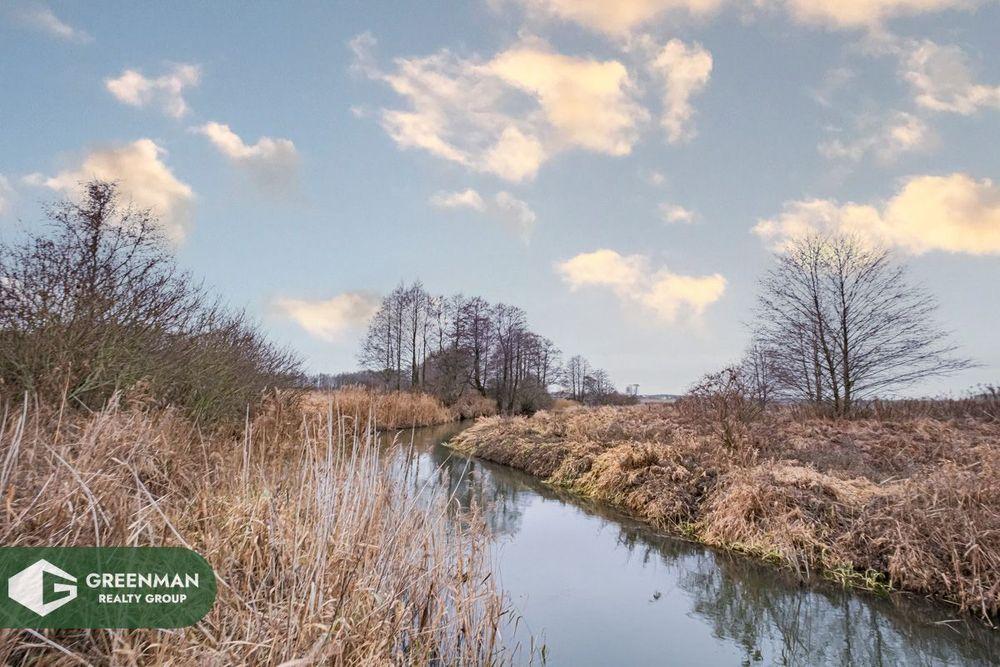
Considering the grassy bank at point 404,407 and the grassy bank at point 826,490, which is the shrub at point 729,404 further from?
the grassy bank at point 404,407

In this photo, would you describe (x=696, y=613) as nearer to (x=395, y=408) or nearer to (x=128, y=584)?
(x=128, y=584)

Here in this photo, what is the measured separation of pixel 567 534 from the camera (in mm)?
7695

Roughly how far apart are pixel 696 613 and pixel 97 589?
5.04m

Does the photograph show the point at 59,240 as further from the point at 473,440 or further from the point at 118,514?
the point at 118,514

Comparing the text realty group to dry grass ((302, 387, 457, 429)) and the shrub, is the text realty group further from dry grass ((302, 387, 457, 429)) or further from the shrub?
dry grass ((302, 387, 457, 429))

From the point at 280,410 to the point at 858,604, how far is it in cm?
615

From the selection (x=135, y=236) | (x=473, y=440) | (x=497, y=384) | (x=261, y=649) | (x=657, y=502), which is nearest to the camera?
(x=261, y=649)

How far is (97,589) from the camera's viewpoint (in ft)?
6.77

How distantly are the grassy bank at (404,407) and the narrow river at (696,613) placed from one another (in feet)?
26.8

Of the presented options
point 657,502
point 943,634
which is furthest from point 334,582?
point 657,502

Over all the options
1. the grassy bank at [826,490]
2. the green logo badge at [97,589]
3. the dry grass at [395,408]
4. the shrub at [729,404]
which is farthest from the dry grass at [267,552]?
the dry grass at [395,408]

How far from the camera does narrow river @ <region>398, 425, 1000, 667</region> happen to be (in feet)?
13.9

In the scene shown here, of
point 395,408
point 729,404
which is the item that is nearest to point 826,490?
point 729,404

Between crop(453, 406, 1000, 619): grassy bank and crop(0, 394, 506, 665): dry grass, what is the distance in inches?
179
